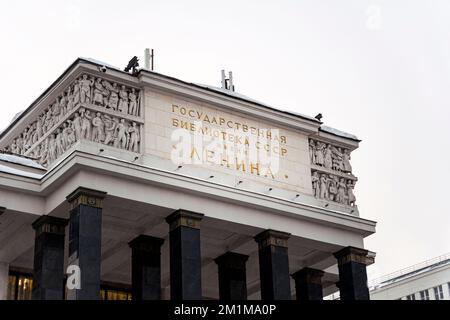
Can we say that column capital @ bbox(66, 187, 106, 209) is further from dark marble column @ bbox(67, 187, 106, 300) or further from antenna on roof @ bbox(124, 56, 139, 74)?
antenna on roof @ bbox(124, 56, 139, 74)

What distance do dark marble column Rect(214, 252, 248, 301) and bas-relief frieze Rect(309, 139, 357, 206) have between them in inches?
166

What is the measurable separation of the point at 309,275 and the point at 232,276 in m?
4.04

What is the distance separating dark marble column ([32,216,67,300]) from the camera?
3297 centimetres

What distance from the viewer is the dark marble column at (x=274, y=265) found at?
118 ft

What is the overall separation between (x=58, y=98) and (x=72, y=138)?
2481 millimetres

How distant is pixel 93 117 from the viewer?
34.3 m

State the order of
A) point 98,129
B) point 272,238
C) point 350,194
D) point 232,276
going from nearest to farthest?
point 98,129 < point 272,238 < point 232,276 < point 350,194

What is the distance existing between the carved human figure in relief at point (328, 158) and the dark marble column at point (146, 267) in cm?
799

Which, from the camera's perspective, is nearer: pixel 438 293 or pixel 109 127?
pixel 109 127

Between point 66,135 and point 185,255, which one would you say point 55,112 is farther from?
point 185,255

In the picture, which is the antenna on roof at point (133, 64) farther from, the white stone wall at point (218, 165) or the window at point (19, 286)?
the window at point (19, 286)

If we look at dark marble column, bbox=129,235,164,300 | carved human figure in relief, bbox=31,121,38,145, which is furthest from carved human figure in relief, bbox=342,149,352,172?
carved human figure in relief, bbox=31,121,38,145

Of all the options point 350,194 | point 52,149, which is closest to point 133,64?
point 52,149
